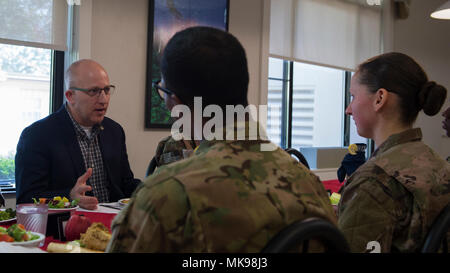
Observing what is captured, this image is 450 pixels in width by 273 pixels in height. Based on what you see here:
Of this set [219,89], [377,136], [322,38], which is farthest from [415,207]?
[322,38]

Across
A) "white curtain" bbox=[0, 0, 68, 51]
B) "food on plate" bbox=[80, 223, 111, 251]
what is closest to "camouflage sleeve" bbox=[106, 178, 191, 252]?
"food on plate" bbox=[80, 223, 111, 251]

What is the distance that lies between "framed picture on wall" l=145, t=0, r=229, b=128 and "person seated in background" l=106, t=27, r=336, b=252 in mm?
2656

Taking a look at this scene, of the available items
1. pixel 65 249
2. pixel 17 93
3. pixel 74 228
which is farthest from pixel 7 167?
pixel 65 249

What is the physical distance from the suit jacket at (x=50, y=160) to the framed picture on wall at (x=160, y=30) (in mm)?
957

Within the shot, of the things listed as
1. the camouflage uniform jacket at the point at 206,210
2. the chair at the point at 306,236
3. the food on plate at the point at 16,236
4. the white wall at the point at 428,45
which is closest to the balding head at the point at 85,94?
the food on plate at the point at 16,236

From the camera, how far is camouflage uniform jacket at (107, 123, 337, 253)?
0.79 meters

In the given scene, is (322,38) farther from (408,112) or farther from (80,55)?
(408,112)

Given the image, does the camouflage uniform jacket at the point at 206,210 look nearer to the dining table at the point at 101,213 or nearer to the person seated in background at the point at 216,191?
the person seated in background at the point at 216,191

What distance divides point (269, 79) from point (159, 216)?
13.2 ft

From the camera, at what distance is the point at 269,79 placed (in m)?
4.71

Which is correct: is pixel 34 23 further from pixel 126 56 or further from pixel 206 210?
pixel 206 210

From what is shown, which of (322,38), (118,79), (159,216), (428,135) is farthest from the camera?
(428,135)

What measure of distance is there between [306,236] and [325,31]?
4629mm

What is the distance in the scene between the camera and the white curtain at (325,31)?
15.2ft
